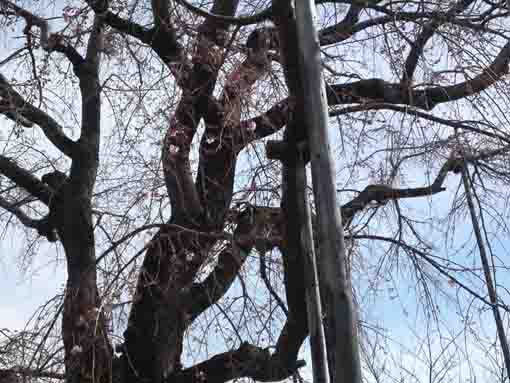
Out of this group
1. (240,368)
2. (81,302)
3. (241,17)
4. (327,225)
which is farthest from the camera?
(240,368)

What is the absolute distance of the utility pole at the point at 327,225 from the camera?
3387mm

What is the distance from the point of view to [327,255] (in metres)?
3.55

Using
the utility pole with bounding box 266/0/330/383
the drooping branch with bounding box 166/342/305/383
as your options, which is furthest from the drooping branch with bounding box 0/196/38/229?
the utility pole with bounding box 266/0/330/383

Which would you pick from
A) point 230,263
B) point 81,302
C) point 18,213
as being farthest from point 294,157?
point 18,213

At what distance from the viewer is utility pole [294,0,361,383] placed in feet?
11.1

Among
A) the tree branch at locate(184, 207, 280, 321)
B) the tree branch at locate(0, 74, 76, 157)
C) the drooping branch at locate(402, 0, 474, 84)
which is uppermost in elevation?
the tree branch at locate(0, 74, 76, 157)

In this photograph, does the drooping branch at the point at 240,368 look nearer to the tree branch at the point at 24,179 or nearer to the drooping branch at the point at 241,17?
the tree branch at the point at 24,179

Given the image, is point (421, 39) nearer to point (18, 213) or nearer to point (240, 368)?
point (240, 368)

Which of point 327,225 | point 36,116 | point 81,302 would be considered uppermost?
point 36,116

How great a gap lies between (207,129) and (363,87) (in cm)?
116

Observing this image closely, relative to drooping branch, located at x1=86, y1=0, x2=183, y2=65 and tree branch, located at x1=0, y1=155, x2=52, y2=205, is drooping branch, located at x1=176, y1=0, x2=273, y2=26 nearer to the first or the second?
drooping branch, located at x1=86, y1=0, x2=183, y2=65

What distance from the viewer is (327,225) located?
3.60 meters

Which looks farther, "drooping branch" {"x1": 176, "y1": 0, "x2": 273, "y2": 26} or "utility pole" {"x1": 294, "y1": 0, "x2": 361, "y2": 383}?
"drooping branch" {"x1": 176, "y1": 0, "x2": 273, "y2": 26}

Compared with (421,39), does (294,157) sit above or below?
below
